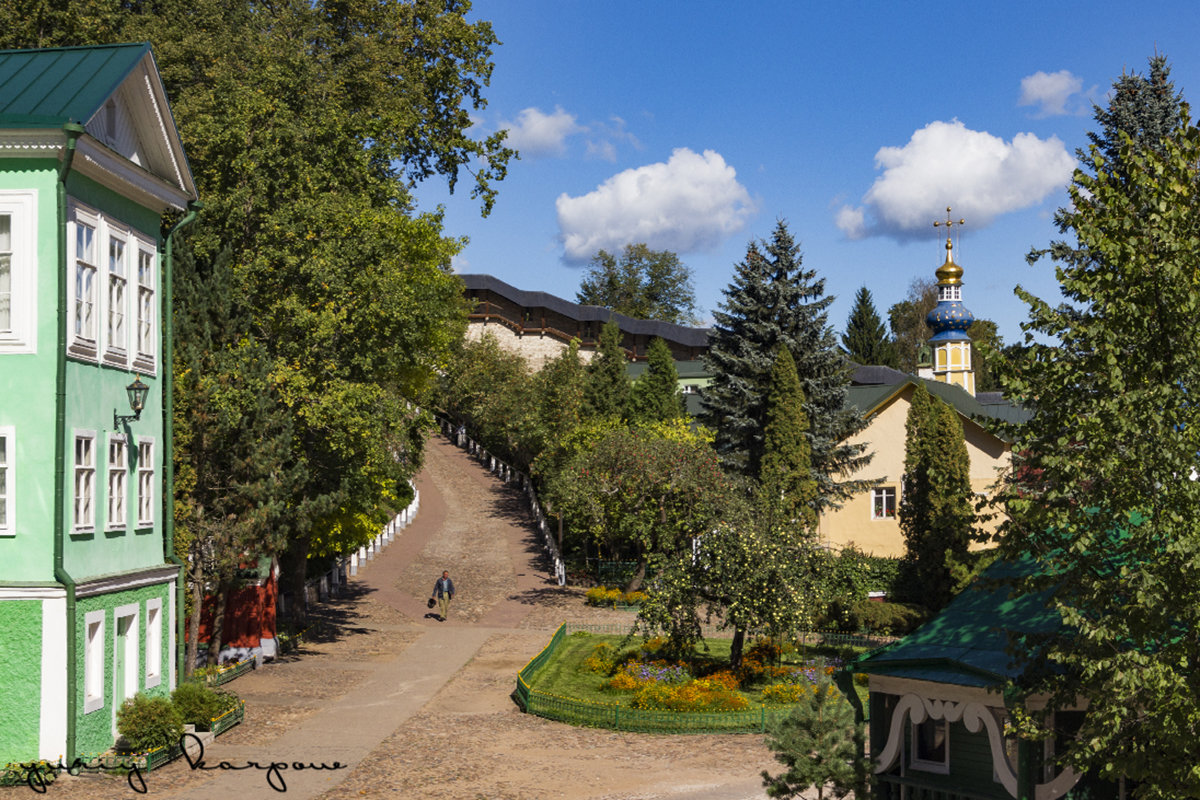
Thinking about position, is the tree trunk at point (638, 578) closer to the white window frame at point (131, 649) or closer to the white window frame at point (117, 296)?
the white window frame at point (131, 649)

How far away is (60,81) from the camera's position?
19.8 metres

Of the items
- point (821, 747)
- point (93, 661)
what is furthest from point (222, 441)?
point (821, 747)

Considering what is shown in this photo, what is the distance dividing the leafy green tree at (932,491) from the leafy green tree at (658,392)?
13039mm

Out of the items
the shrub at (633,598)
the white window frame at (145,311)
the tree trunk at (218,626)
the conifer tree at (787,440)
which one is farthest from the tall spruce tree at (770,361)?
the white window frame at (145,311)

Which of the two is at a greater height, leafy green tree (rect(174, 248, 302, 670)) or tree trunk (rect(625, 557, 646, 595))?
leafy green tree (rect(174, 248, 302, 670))

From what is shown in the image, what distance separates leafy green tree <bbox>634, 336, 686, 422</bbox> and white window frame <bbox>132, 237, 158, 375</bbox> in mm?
31714

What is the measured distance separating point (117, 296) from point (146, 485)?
3.54m

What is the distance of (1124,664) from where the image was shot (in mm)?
10297

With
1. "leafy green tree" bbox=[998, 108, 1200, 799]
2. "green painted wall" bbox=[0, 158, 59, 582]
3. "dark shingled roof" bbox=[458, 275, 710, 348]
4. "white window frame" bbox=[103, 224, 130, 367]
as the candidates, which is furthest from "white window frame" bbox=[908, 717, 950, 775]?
"dark shingled roof" bbox=[458, 275, 710, 348]

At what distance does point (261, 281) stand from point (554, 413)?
2534cm

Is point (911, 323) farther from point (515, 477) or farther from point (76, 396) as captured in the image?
point (76, 396)

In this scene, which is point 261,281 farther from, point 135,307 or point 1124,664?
point 1124,664

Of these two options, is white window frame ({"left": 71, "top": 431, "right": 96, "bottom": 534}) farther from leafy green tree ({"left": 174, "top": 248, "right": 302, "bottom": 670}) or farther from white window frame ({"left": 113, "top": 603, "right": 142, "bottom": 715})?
leafy green tree ({"left": 174, "top": 248, "right": 302, "bottom": 670})

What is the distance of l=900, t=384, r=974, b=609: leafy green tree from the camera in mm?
37531
